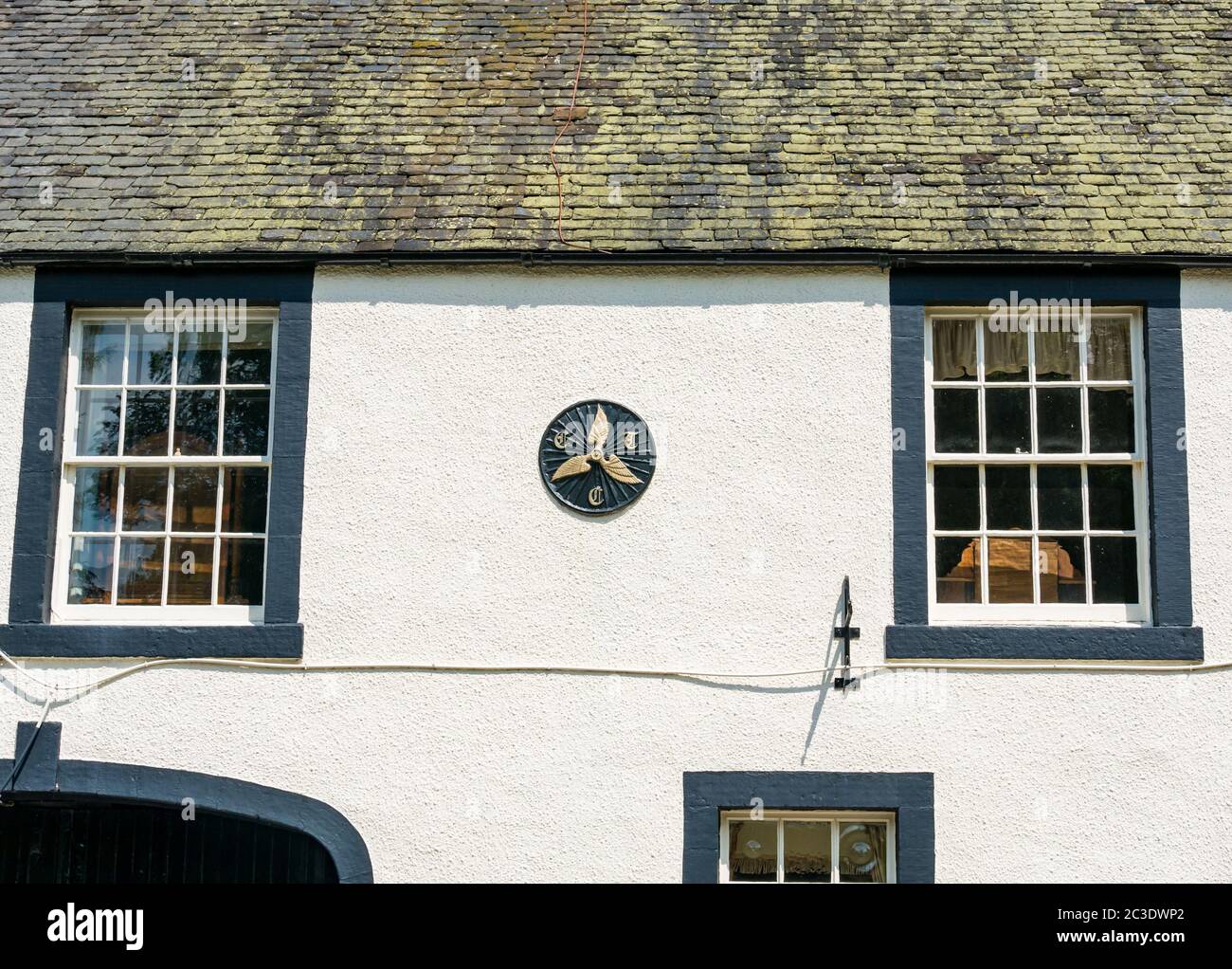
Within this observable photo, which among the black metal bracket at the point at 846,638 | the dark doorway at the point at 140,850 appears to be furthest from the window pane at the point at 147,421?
the black metal bracket at the point at 846,638

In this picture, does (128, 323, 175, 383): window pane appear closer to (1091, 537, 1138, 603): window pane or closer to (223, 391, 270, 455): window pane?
(223, 391, 270, 455): window pane

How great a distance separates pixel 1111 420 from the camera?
7.23 m

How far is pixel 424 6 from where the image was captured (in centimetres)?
901

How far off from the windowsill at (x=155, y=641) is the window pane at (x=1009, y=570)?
13.1 ft

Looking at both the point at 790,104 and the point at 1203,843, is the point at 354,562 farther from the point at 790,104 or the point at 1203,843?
the point at 1203,843

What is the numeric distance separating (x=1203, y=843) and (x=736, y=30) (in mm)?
6040

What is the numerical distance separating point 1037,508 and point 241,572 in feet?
15.4

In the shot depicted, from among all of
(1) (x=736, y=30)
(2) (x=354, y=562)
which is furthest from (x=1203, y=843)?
(1) (x=736, y=30)

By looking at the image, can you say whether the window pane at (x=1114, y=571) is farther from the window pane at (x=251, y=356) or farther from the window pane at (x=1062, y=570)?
the window pane at (x=251, y=356)

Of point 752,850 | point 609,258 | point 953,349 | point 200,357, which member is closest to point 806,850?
point 752,850

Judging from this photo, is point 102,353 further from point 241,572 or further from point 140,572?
point 241,572

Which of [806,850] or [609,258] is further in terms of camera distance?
[609,258]

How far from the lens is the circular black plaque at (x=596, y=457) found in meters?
7.10
